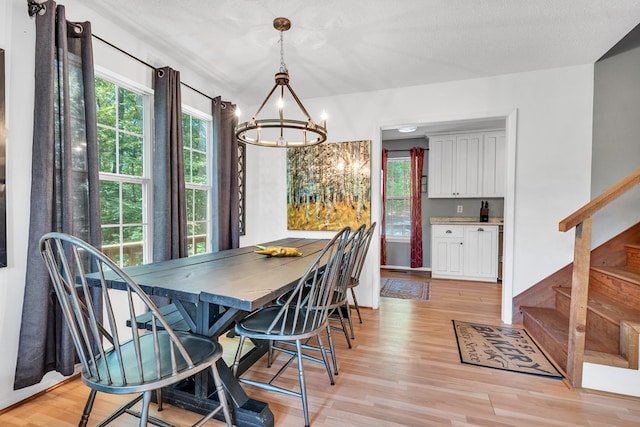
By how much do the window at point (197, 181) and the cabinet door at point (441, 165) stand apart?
3490 mm

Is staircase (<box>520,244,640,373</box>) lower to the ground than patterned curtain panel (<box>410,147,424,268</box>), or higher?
lower

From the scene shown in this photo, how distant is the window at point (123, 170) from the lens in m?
2.26

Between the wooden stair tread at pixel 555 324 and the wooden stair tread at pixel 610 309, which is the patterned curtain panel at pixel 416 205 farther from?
the wooden stair tread at pixel 610 309

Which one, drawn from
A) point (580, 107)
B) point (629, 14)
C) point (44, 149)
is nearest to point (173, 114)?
point (44, 149)

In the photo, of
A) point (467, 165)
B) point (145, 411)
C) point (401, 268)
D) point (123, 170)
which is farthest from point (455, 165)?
point (145, 411)

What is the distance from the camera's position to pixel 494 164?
474 centimetres

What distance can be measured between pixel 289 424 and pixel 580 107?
11.2ft

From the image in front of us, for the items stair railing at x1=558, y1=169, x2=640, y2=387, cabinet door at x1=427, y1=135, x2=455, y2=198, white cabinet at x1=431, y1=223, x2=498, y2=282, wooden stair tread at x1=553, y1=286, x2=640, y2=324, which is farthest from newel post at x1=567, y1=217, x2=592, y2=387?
cabinet door at x1=427, y1=135, x2=455, y2=198

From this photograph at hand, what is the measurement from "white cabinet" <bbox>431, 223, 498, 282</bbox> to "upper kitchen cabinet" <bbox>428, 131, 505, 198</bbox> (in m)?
0.58

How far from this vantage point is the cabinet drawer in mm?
4753

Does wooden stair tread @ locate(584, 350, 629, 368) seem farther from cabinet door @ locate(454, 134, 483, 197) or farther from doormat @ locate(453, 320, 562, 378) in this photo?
cabinet door @ locate(454, 134, 483, 197)

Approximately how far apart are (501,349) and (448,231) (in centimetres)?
258

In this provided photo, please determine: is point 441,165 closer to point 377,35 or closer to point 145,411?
point 377,35

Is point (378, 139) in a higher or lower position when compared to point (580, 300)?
higher
